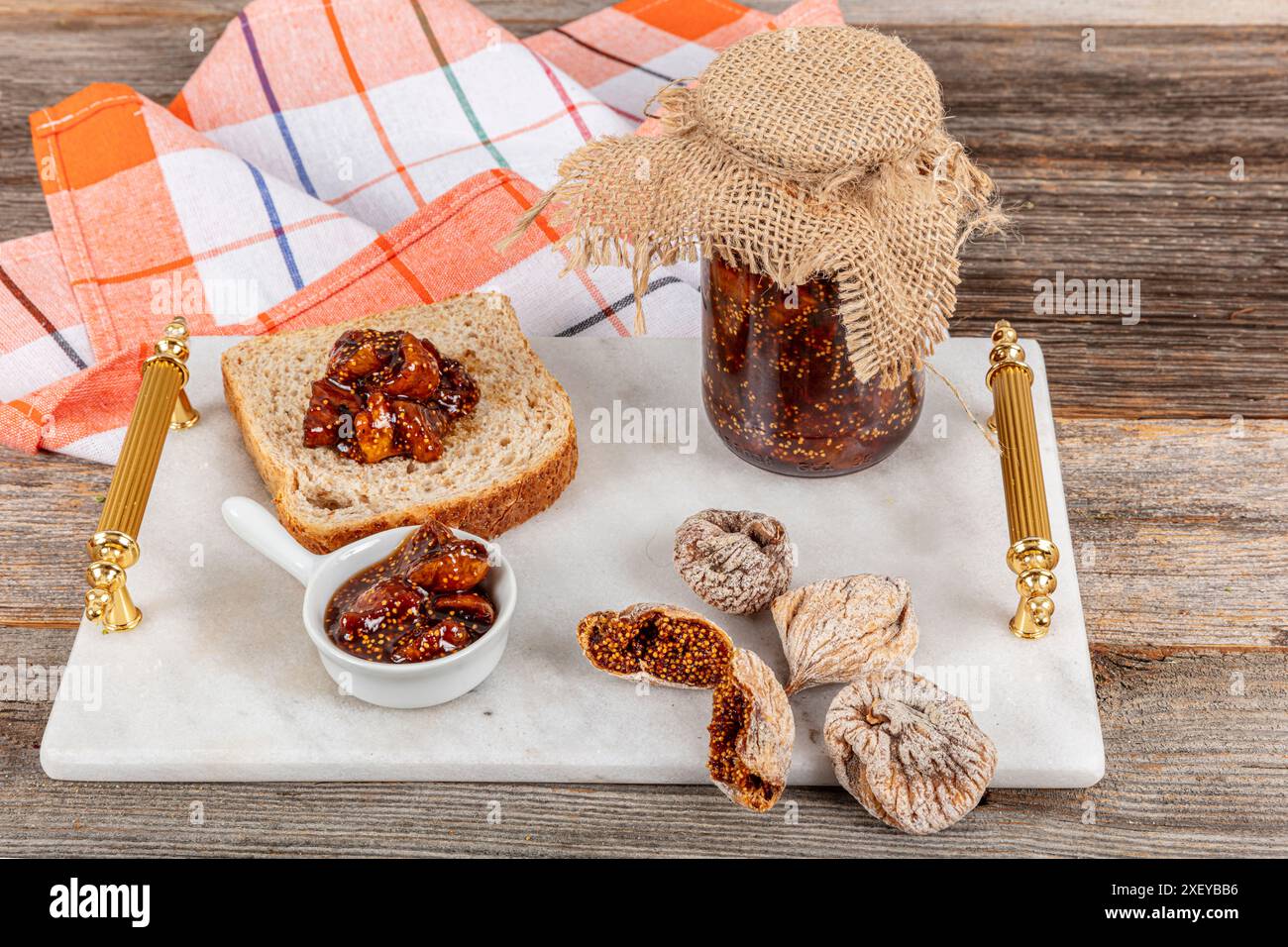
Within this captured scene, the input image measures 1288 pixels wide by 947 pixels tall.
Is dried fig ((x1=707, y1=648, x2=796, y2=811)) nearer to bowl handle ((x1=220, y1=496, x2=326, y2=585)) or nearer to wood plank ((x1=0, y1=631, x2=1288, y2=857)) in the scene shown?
wood plank ((x1=0, y1=631, x2=1288, y2=857))

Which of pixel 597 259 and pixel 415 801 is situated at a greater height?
pixel 597 259

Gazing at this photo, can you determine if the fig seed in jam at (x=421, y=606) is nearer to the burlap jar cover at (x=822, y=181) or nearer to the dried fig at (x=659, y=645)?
the dried fig at (x=659, y=645)

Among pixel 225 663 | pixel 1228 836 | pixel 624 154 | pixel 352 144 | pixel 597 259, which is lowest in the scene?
pixel 1228 836

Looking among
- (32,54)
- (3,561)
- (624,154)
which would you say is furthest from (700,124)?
(32,54)

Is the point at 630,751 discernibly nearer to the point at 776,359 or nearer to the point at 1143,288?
the point at 776,359

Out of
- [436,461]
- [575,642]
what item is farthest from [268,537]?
[575,642]

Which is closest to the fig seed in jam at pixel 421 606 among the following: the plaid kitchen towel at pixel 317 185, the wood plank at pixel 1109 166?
the plaid kitchen towel at pixel 317 185

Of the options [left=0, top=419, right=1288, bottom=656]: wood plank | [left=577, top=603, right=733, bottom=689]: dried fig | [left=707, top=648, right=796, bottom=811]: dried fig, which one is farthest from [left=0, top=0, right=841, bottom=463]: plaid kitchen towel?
[left=707, top=648, right=796, bottom=811]: dried fig

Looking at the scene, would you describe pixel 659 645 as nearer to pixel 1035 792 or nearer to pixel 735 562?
pixel 735 562
